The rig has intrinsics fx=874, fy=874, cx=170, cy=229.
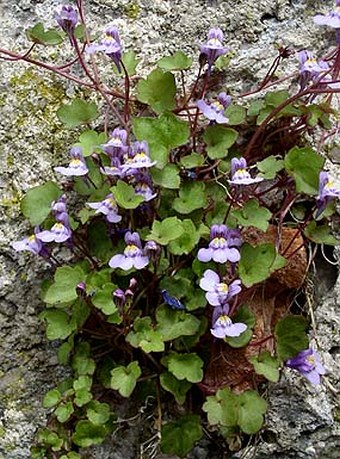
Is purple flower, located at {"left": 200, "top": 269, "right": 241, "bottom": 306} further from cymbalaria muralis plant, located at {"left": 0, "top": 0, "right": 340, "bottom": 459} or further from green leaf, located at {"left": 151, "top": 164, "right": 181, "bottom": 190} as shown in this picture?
green leaf, located at {"left": 151, "top": 164, "right": 181, "bottom": 190}

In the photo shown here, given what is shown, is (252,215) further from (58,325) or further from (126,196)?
(58,325)

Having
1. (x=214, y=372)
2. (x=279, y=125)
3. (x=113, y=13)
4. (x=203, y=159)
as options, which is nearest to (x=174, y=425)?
(x=214, y=372)

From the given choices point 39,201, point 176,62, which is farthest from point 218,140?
point 39,201

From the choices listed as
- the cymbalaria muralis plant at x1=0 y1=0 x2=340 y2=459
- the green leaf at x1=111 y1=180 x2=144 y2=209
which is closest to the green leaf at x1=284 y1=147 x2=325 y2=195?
the cymbalaria muralis plant at x1=0 y1=0 x2=340 y2=459

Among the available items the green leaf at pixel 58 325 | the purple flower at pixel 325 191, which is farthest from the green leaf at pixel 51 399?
the purple flower at pixel 325 191

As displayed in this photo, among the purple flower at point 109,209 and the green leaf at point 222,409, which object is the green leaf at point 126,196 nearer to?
the purple flower at point 109,209

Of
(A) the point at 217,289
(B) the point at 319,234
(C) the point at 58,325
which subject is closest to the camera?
(A) the point at 217,289
